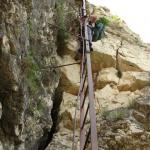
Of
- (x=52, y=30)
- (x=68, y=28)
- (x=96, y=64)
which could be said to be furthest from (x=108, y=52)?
(x=52, y=30)

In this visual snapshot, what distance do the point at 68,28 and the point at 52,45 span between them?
281cm

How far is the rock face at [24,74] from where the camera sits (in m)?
8.87

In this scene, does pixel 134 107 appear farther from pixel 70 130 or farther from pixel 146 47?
pixel 146 47

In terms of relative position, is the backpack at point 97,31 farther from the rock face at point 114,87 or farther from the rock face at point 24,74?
the rock face at point 24,74

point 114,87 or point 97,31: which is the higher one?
point 97,31

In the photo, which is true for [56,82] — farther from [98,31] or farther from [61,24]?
[98,31]

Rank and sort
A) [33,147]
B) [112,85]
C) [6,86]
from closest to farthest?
[6,86] < [33,147] < [112,85]

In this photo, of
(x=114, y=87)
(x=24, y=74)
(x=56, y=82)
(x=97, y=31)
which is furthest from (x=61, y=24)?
(x=24, y=74)

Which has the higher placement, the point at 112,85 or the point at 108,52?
the point at 108,52

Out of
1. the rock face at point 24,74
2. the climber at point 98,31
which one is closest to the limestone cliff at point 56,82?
the rock face at point 24,74

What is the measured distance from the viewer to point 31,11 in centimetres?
1053

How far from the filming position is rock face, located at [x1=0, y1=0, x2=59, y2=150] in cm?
887

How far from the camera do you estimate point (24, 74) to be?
9812mm

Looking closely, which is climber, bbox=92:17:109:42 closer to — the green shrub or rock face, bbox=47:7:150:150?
rock face, bbox=47:7:150:150
